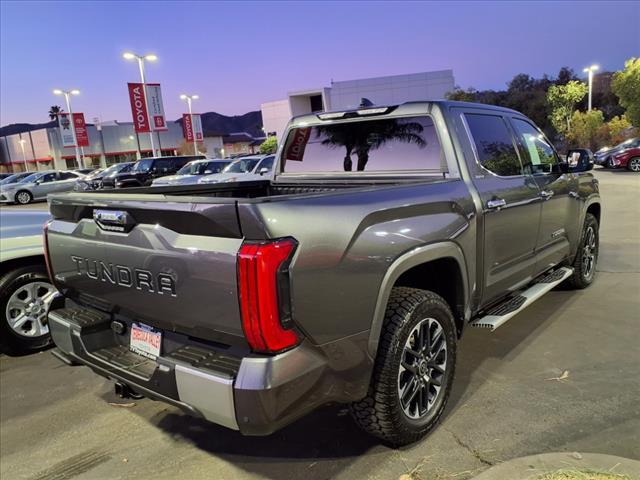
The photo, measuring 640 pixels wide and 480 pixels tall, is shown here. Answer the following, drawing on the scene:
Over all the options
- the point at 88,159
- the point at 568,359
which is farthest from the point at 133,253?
the point at 88,159

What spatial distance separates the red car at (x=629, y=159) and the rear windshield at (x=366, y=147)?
66.2 ft

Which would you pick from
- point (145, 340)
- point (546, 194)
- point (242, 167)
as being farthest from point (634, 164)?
point (145, 340)

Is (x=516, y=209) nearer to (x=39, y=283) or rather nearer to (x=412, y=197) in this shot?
(x=412, y=197)

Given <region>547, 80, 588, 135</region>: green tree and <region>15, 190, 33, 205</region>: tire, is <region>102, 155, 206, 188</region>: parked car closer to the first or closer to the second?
<region>15, 190, 33, 205</region>: tire

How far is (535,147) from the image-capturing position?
461 cm

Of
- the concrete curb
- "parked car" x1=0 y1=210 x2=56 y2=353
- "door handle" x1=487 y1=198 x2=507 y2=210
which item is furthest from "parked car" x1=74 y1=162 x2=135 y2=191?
the concrete curb

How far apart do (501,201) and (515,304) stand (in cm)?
83

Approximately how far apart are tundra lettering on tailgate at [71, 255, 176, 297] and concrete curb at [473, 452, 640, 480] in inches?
71.3

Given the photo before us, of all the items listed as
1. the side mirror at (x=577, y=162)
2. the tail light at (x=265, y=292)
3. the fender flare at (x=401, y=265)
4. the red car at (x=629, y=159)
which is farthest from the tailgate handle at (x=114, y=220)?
the red car at (x=629, y=159)

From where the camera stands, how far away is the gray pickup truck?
A: 2119 millimetres

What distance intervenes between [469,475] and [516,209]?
1.98 meters

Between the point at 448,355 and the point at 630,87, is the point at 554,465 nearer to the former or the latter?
the point at 448,355

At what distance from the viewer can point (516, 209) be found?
3814mm

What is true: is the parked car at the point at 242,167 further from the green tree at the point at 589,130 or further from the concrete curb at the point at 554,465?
the green tree at the point at 589,130
